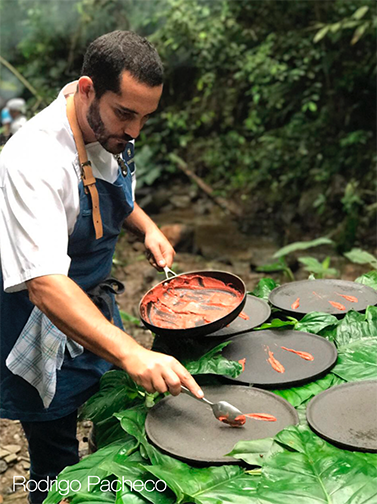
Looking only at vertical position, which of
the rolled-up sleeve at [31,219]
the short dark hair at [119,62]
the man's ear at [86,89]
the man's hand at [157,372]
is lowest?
the man's hand at [157,372]

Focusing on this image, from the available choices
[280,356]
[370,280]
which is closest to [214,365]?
[280,356]

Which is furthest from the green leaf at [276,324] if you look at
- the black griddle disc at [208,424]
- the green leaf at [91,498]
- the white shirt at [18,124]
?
the white shirt at [18,124]

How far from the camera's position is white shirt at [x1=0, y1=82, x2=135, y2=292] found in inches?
72.7

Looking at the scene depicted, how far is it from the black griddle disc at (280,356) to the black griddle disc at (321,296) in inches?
9.0

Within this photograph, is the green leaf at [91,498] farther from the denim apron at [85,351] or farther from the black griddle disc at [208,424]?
the denim apron at [85,351]

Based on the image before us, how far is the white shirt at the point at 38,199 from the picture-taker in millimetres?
1848

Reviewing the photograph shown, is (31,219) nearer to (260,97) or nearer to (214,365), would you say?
(214,365)

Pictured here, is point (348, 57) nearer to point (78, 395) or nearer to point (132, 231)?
point (132, 231)

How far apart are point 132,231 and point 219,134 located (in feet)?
25.4

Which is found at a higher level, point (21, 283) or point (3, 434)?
point (21, 283)

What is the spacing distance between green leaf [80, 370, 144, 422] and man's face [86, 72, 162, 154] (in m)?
0.90

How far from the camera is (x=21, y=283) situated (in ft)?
6.22

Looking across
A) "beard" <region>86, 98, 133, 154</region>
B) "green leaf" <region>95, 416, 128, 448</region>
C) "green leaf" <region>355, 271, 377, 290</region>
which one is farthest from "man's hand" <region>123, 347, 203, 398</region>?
"green leaf" <region>355, 271, 377, 290</region>

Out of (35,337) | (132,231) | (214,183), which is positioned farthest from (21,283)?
(214,183)
